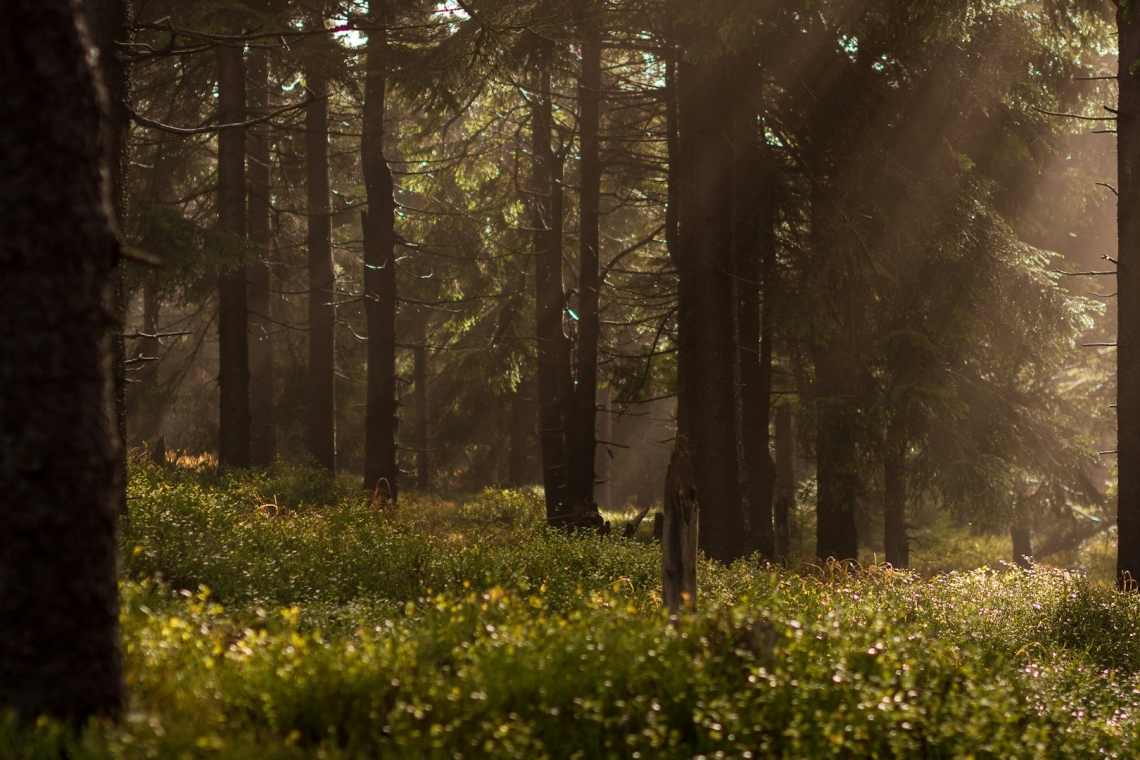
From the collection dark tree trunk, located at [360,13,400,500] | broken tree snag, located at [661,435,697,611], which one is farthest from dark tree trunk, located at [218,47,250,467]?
broken tree snag, located at [661,435,697,611]

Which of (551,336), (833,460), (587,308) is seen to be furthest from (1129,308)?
(551,336)

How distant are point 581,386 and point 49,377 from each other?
1300cm

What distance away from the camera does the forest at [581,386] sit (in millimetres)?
3994

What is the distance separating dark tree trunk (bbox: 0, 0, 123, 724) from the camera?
3832 millimetres

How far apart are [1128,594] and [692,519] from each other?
20.6 feet

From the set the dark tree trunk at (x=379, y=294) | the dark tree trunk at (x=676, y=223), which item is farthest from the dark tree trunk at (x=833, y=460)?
the dark tree trunk at (x=379, y=294)

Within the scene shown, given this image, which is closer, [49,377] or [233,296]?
[49,377]

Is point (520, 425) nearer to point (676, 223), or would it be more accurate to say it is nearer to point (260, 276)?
point (260, 276)

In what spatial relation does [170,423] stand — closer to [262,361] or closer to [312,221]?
[262,361]

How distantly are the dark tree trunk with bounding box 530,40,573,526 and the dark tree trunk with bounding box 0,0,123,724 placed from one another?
1297 cm

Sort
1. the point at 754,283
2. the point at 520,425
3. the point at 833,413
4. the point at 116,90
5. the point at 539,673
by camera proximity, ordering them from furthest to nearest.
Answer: the point at 520,425 < the point at 833,413 < the point at 754,283 < the point at 116,90 < the point at 539,673

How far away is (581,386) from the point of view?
16641 millimetres

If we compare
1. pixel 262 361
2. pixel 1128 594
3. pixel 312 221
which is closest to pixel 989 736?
pixel 1128 594

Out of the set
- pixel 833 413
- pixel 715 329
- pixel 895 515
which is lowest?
pixel 895 515
